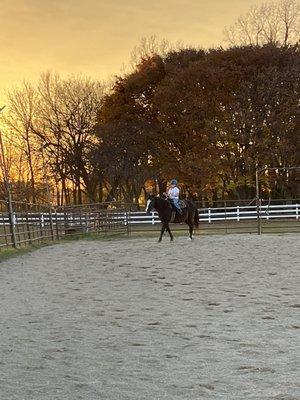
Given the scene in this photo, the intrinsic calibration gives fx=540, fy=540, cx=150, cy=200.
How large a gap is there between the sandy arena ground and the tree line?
23.0 m

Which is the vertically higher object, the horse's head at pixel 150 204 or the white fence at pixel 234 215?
the horse's head at pixel 150 204

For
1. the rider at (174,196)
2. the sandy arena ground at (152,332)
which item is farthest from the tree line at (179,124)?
the sandy arena ground at (152,332)

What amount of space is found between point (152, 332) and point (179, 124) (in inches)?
1233

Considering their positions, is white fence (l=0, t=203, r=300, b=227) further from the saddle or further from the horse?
the saddle

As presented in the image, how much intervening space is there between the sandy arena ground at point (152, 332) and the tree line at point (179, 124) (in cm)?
2299

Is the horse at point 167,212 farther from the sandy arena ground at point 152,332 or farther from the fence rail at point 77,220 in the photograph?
the sandy arena ground at point 152,332

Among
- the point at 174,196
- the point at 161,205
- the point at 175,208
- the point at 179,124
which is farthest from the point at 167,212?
the point at 179,124

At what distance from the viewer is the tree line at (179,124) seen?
34781 mm

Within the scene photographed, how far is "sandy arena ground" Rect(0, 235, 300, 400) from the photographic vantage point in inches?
170

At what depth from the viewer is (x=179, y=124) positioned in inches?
1447

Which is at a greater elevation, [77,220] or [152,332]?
[77,220]

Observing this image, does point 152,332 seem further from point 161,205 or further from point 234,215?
point 234,215

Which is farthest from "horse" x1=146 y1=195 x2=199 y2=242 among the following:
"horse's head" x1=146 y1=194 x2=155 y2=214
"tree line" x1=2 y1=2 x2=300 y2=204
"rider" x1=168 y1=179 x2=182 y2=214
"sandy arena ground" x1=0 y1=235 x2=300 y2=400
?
"tree line" x1=2 y1=2 x2=300 y2=204

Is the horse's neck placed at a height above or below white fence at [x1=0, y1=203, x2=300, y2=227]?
above
